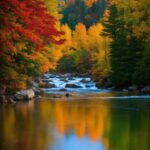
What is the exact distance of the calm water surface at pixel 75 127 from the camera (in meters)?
14.0

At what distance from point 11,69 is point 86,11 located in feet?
295

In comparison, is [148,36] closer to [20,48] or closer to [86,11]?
[20,48]

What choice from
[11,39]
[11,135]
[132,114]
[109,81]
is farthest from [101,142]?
[109,81]

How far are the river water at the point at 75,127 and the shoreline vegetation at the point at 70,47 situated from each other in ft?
11.6

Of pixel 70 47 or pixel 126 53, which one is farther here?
pixel 70 47

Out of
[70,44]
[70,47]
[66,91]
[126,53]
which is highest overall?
[70,44]

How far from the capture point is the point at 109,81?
154 ft

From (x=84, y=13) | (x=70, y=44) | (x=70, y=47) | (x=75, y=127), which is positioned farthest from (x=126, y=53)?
(x=84, y=13)

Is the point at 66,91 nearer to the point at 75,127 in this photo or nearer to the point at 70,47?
the point at 75,127

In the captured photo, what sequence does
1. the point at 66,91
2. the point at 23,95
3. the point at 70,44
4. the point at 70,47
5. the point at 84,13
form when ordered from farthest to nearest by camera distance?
the point at 84,13, the point at 70,44, the point at 70,47, the point at 66,91, the point at 23,95

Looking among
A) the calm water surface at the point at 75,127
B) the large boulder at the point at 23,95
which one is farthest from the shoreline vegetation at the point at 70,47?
the calm water surface at the point at 75,127

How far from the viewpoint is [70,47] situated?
74.9 m

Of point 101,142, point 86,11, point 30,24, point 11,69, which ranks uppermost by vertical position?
point 86,11

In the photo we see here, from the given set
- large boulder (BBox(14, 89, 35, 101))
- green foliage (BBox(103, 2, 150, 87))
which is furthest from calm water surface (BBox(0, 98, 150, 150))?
green foliage (BBox(103, 2, 150, 87))
